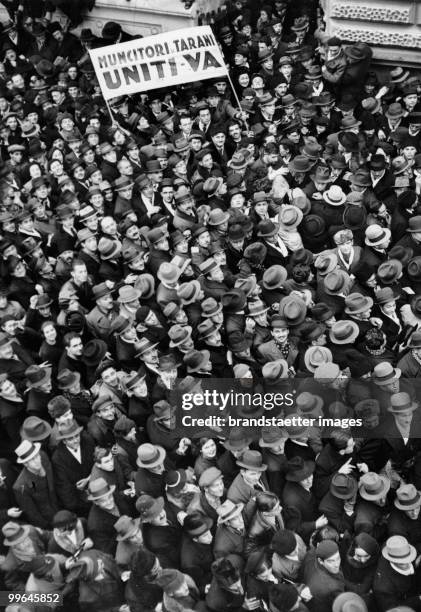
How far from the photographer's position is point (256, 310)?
26.7 feet

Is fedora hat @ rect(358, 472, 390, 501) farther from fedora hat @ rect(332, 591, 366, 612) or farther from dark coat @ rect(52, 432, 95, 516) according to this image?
dark coat @ rect(52, 432, 95, 516)

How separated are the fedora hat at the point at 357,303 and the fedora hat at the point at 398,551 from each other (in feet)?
7.69

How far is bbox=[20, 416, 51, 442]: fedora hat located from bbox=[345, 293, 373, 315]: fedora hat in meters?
2.78

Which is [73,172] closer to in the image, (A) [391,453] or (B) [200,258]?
(B) [200,258]

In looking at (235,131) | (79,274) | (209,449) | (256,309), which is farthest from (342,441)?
(235,131)

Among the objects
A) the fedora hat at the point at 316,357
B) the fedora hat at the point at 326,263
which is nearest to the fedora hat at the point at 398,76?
the fedora hat at the point at 326,263

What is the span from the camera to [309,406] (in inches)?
275

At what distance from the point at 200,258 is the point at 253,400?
7.17ft

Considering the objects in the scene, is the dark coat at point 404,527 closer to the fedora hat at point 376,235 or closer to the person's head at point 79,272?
the fedora hat at point 376,235

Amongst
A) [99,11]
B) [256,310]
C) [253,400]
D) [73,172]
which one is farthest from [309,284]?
[99,11]

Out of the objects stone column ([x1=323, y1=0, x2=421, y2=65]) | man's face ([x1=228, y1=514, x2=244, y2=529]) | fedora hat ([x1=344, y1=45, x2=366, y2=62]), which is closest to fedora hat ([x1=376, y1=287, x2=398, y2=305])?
man's face ([x1=228, y1=514, x2=244, y2=529])

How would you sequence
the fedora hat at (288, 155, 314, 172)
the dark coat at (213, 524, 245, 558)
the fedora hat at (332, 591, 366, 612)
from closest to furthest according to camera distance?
the fedora hat at (332, 591, 366, 612), the dark coat at (213, 524, 245, 558), the fedora hat at (288, 155, 314, 172)

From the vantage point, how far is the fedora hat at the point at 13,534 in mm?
6127

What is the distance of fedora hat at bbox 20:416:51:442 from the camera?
7.11m
